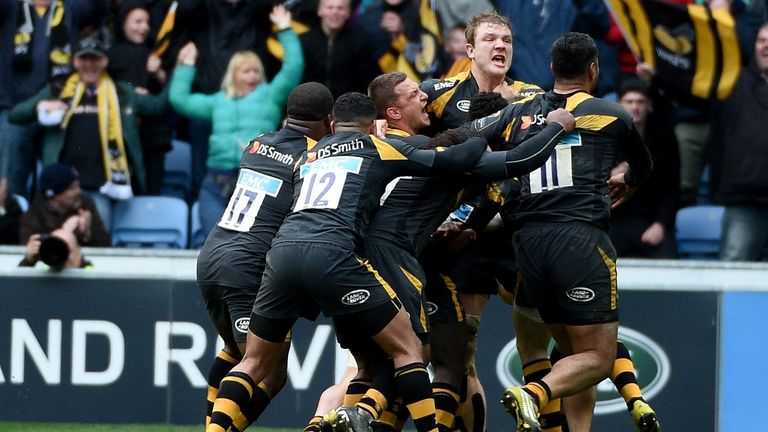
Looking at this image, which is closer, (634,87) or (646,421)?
(646,421)

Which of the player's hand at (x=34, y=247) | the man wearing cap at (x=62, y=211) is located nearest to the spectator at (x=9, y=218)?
the man wearing cap at (x=62, y=211)

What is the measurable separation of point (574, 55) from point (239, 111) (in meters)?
4.22

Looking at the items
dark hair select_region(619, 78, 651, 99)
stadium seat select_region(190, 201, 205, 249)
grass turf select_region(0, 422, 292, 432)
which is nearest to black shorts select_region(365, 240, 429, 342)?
grass turf select_region(0, 422, 292, 432)

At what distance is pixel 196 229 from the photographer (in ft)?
40.8

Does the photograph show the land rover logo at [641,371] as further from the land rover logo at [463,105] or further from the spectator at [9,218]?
the spectator at [9,218]

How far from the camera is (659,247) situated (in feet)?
38.3

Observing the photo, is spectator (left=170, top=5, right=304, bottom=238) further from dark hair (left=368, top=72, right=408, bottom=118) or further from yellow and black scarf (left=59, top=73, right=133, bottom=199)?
dark hair (left=368, top=72, right=408, bottom=118)

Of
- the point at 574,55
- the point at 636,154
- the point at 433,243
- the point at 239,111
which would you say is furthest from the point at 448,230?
the point at 239,111

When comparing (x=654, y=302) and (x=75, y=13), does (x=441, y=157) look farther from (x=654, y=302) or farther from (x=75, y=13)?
(x=75, y=13)

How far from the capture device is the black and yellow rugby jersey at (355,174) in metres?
8.23

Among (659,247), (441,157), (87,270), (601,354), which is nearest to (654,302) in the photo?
(659,247)

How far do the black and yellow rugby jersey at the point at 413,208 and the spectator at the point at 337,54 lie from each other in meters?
3.70

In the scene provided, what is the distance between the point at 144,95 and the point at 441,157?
486cm

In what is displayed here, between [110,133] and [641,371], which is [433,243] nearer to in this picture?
[641,371]
